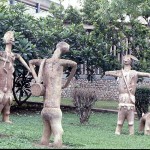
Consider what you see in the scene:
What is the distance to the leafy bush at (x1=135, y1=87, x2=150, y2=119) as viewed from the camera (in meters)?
16.3

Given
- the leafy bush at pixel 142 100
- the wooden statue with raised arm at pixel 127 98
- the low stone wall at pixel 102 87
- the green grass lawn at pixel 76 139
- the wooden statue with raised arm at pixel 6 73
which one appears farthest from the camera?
the low stone wall at pixel 102 87

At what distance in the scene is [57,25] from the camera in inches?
709

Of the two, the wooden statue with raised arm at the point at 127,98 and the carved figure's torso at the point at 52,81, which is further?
the wooden statue with raised arm at the point at 127,98

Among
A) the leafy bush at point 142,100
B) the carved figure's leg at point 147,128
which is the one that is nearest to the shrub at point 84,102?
the carved figure's leg at point 147,128

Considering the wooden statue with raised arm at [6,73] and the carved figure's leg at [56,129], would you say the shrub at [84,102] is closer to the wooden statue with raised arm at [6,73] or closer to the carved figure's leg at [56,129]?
the wooden statue with raised arm at [6,73]

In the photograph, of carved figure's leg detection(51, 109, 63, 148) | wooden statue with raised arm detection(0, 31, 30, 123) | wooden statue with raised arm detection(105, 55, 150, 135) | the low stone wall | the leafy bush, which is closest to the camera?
carved figure's leg detection(51, 109, 63, 148)

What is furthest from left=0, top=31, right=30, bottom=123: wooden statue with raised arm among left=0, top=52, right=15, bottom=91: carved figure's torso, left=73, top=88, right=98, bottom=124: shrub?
left=73, top=88, right=98, bottom=124: shrub

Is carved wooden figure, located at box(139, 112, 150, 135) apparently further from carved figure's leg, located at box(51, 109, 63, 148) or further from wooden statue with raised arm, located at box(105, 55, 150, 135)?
carved figure's leg, located at box(51, 109, 63, 148)

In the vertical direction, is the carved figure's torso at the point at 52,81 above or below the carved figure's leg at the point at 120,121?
above

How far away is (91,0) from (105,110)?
15.1 ft

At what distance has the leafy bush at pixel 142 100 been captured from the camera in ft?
53.4

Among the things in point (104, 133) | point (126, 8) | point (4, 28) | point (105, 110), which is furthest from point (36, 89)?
point (105, 110)

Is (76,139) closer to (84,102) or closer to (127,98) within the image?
(127,98)

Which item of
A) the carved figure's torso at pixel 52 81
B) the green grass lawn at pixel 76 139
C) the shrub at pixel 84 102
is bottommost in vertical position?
the green grass lawn at pixel 76 139
